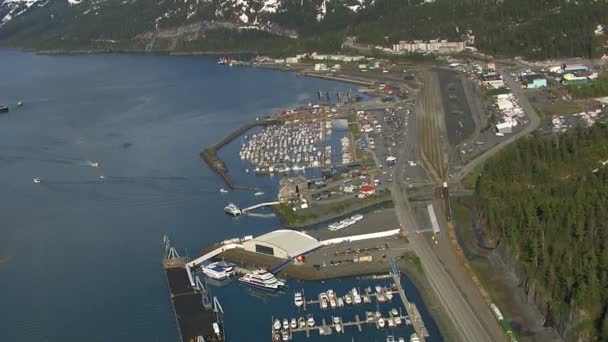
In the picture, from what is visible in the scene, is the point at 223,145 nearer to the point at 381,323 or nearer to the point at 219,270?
the point at 219,270

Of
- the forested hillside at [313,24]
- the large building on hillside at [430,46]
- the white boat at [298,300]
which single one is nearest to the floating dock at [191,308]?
the white boat at [298,300]

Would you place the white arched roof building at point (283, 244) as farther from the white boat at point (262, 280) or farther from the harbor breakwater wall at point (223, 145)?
the harbor breakwater wall at point (223, 145)

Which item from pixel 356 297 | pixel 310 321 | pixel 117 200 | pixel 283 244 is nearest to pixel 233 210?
pixel 283 244

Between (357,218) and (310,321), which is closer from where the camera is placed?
(310,321)

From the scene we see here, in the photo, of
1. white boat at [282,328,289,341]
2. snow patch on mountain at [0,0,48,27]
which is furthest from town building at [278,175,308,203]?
snow patch on mountain at [0,0,48,27]

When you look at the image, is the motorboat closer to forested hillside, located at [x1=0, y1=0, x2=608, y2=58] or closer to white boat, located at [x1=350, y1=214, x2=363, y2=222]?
white boat, located at [x1=350, y1=214, x2=363, y2=222]

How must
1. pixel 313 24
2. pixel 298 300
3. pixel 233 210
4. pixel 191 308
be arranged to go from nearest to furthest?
pixel 191 308, pixel 298 300, pixel 233 210, pixel 313 24

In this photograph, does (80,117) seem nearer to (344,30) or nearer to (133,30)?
(344,30)
